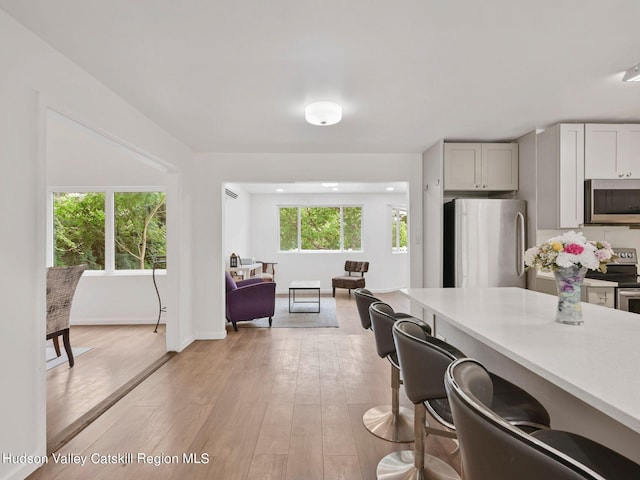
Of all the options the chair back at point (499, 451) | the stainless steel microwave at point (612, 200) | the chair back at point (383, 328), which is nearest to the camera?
the chair back at point (499, 451)

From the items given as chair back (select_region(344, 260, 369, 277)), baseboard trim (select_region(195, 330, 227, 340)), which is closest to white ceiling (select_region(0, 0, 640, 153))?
baseboard trim (select_region(195, 330, 227, 340))

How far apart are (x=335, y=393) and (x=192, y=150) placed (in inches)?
133

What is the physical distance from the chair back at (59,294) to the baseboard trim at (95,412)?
3.11ft

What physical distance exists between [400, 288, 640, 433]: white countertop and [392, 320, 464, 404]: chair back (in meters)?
0.25

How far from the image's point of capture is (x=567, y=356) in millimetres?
1212

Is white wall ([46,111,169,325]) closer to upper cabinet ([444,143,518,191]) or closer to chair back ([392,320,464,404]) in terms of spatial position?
upper cabinet ([444,143,518,191])

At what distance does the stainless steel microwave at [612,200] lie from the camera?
11.3 feet

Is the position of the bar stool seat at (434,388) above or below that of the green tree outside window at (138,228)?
below

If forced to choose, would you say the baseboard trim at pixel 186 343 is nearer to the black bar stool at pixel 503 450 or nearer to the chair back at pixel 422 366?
the chair back at pixel 422 366

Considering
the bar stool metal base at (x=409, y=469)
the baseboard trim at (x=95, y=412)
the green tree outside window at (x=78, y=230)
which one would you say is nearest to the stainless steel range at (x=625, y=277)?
the bar stool metal base at (x=409, y=469)

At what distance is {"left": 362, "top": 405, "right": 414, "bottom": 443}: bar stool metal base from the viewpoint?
2.26 m

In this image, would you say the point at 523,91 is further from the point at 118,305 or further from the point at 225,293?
the point at 118,305

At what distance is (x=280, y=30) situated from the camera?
1.93 m

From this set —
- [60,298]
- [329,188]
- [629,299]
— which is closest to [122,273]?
[60,298]
